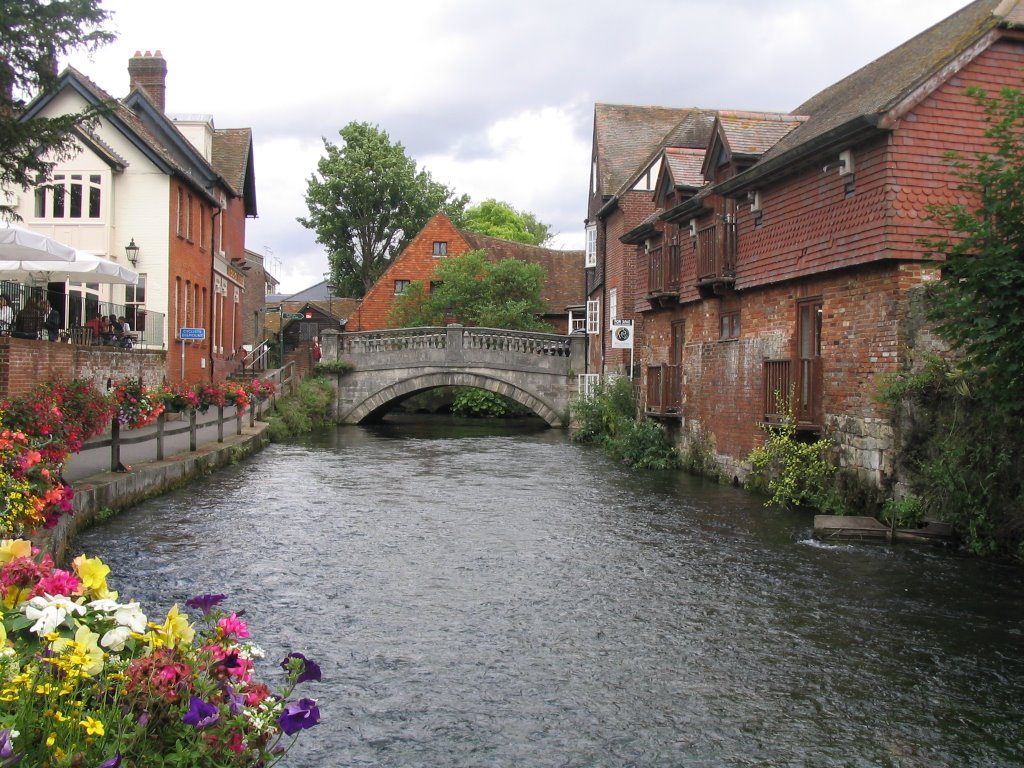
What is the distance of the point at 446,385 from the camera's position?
115 ft

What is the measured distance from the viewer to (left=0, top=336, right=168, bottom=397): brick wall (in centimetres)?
1412

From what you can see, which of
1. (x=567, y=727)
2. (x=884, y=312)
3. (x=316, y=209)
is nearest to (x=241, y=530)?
(x=567, y=727)

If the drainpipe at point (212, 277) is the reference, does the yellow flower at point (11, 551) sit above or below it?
below

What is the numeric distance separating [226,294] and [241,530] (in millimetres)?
26041

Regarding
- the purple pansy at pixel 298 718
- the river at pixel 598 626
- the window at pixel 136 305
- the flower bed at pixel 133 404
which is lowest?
the river at pixel 598 626

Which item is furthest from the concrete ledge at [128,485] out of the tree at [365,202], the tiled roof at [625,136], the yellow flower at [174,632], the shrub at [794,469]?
the tree at [365,202]

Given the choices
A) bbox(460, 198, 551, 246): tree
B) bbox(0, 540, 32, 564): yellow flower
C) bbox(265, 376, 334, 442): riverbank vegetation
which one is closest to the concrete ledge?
bbox(0, 540, 32, 564): yellow flower

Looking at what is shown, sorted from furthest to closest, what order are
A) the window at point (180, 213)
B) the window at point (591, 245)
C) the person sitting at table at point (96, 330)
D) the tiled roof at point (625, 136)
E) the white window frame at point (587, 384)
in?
the window at point (591, 245) → the tiled roof at point (625, 136) → the white window frame at point (587, 384) → the window at point (180, 213) → the person sitting at table at point (96, 330)

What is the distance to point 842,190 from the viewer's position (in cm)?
1423

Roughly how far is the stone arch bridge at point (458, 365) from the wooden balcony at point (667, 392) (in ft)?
38.1

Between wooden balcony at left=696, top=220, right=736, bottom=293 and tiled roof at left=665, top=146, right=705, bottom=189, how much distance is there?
270cm

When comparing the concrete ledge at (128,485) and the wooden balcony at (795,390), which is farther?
the wooden balcony at (795,390)

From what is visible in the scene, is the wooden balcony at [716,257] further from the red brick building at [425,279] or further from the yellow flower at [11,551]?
the red brick building at [425,279]

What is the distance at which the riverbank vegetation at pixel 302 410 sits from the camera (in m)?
27.9
